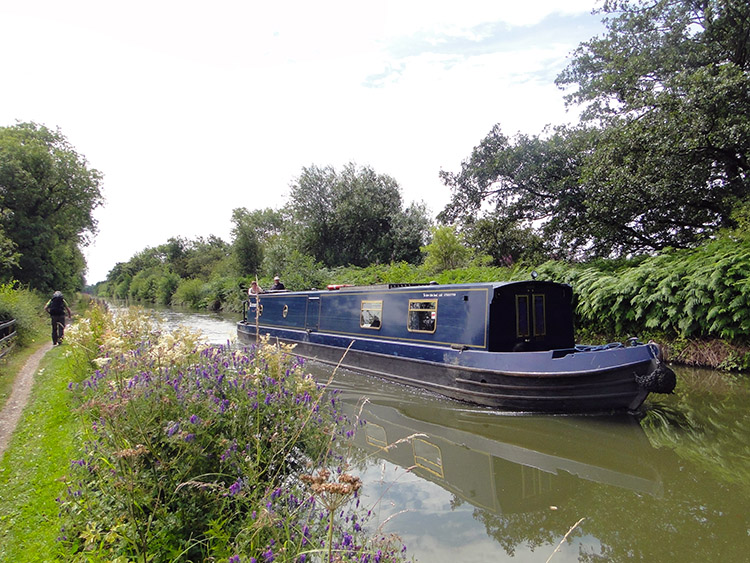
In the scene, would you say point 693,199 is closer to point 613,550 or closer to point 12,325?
point 613,550

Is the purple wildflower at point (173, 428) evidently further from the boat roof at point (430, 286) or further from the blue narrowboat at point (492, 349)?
the boat roof at point (430, 286)

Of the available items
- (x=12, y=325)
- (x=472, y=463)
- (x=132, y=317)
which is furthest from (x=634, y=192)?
(x=12, y=325)

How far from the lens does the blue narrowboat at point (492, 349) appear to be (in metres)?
6.10

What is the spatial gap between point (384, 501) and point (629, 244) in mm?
12924

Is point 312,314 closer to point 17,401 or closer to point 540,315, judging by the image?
point 540,315

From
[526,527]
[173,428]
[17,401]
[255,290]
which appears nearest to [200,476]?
[173,428]

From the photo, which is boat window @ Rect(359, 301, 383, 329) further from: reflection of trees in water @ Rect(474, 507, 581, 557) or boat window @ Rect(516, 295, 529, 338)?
reflection of trees in water @ Rect(474, 507, 581, 557)

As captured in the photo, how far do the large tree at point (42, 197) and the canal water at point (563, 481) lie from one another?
21.0 metres

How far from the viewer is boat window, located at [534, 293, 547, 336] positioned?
749 centimetres

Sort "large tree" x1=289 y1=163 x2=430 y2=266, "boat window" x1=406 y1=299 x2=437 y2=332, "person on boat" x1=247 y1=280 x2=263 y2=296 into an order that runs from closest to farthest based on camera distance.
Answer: "person on boat" x1=247 y1=280 x2=263 y2=296
"boat window" x1=406 y1=299 x2=437 y2=332
"large tree" x1=289 y1=163 x2=430 y2=266

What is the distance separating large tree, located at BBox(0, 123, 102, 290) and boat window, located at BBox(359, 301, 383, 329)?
1756 cm

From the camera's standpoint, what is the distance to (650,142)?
11172mm

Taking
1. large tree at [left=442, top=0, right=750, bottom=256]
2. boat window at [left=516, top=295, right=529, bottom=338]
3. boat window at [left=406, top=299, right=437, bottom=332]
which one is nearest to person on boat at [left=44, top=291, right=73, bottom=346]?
boat window at [left=406, top=299, right=437, bottom=332]

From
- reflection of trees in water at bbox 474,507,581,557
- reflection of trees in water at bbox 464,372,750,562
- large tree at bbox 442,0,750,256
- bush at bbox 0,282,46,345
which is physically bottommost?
reflection of trees in water at bbox 474,507,581,557
